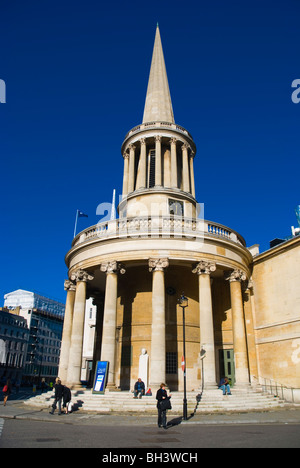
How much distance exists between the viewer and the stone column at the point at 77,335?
78.6 feet

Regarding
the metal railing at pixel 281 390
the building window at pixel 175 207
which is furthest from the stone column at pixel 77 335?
the metal railing at pixel 281 390

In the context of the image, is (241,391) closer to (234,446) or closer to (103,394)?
(103,394)

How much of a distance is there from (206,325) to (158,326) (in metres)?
3.36

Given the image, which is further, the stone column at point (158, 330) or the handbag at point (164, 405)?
the stone column at point (158, 330)

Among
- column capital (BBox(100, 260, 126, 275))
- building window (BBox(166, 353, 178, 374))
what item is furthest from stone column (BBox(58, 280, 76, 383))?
building window (BBox(166, 353, 178, 374))

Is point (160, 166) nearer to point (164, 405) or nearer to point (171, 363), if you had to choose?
point (171, 363)

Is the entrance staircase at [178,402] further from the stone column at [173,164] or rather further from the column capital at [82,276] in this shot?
the stone column at [173,164]

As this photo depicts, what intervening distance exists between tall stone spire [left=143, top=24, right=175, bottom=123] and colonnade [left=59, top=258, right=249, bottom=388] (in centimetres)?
1930

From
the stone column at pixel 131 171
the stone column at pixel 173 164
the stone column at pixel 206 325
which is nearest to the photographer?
the stone column at pixel 206 325

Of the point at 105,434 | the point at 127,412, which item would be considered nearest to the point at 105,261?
the point at 127,412

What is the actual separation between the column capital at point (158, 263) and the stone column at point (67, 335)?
9053mm

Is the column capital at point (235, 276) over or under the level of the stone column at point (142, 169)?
under

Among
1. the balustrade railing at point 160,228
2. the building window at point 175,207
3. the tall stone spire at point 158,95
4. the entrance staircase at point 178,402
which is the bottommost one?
the entrance staircase at point 178,402
